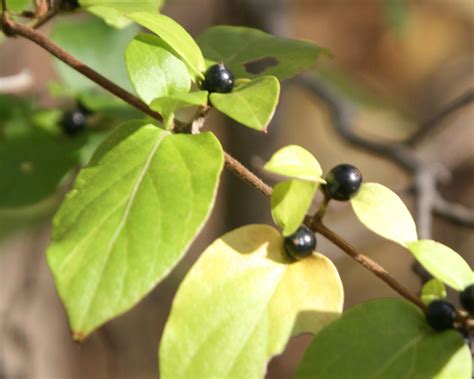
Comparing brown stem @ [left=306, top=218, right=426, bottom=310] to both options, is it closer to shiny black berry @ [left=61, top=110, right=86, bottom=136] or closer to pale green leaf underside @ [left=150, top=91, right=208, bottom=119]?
pale green leaf underside @ [left=150, top=91, right=208, bottom=119]

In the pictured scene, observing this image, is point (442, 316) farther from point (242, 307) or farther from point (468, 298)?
point (242, 307)

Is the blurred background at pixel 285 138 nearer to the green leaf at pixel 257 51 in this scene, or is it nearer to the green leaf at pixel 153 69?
the green leaf at pixel 257 51

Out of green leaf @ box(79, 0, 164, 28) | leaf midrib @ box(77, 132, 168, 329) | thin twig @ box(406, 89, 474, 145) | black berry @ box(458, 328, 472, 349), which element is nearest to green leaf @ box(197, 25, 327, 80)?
green leaf @ box(79, 0, 164, 28)

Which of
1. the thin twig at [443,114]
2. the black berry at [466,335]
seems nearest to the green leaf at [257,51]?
the black berry at [466,335]

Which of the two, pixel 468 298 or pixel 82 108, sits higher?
pixel 468 298

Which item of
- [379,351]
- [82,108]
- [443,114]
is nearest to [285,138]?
[443,114]

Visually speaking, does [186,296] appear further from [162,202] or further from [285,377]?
[285,377]

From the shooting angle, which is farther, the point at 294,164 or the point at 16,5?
the point at 16,5
